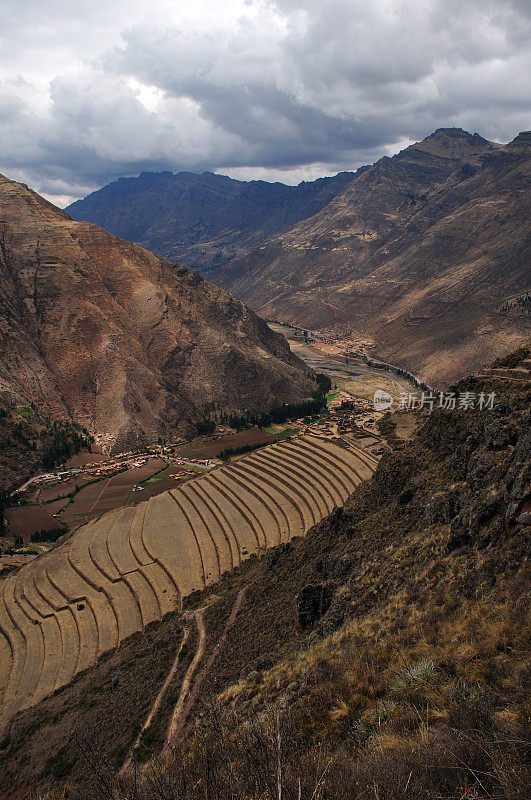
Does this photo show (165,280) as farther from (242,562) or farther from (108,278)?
(242,562)

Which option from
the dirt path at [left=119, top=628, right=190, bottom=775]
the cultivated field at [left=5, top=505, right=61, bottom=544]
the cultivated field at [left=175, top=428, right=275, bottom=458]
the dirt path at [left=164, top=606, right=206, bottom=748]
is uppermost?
the cultivated field at [left=175, top=428, right=275, bottom=458]

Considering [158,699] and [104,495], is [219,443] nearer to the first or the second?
[104,495]

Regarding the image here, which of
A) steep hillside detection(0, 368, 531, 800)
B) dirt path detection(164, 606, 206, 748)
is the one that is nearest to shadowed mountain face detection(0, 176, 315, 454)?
dirt path detection(164, 606, 206, 748)

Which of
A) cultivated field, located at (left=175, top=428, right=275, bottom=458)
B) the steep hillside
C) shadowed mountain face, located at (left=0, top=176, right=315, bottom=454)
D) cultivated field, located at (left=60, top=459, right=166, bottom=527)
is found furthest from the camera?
shadowed mountain face, located at (left=0, top=176, right=315, bottom=454)

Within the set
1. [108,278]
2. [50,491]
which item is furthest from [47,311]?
[50,491]

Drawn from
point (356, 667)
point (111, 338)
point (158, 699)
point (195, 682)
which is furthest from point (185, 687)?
point (111, 338)

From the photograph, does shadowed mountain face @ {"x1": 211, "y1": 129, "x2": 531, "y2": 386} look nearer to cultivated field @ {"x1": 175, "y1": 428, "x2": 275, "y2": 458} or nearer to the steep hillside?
cultivated field @ {"x1": 175, "y1": 428, "x2": 275, "y2": 458}

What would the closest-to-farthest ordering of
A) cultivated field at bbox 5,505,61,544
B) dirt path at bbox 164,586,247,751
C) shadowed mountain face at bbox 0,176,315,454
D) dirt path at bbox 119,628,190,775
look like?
dirt path at bbox 119,628,190,775 < dirt path at bbox 164,586,247,751 < cultivated field at bbox 5,505,61,544 < shadowed mountain face at bbox 0,176,315,454

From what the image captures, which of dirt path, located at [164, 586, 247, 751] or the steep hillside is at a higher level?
the steep hillside

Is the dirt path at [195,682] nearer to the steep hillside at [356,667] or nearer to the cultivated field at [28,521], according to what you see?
the steep hillside at [356,667]
